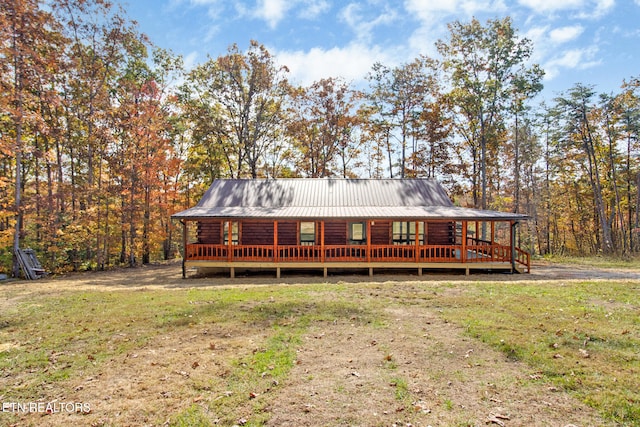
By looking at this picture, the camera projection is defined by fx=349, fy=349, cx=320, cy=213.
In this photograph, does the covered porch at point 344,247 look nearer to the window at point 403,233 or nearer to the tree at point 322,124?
the window at point 403,233

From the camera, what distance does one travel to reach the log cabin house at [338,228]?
50.6 feet

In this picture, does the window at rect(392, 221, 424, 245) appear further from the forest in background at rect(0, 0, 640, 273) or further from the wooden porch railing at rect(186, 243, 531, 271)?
the forest in background at rect(0, 0, 640, 273)

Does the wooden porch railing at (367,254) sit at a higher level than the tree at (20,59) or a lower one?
lower

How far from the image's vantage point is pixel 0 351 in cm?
587

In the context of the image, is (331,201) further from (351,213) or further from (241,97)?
(241,97)

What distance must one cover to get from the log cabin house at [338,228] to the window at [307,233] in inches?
2.0

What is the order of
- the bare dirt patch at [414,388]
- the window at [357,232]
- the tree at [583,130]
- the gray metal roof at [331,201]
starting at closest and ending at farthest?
1. the bare dirt patch at [414,388]
2. the gray metal roof at [331,201]
3. the window at [357,232]
4. the tree at [583,130]

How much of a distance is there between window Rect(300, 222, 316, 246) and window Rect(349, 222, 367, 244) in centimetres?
186

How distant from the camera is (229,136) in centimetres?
2883

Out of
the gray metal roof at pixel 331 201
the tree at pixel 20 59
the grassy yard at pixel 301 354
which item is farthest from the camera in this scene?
the gray metal roof at pixel 331 201

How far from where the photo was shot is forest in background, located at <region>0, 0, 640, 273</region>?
17.7 m

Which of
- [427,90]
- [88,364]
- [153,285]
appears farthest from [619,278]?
[427,90]

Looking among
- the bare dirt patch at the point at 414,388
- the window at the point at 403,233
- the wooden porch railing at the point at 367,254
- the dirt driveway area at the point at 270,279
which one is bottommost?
the dirt driveway area at the point at 270,279

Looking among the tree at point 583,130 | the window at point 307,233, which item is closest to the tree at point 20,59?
the window at point 307,233
